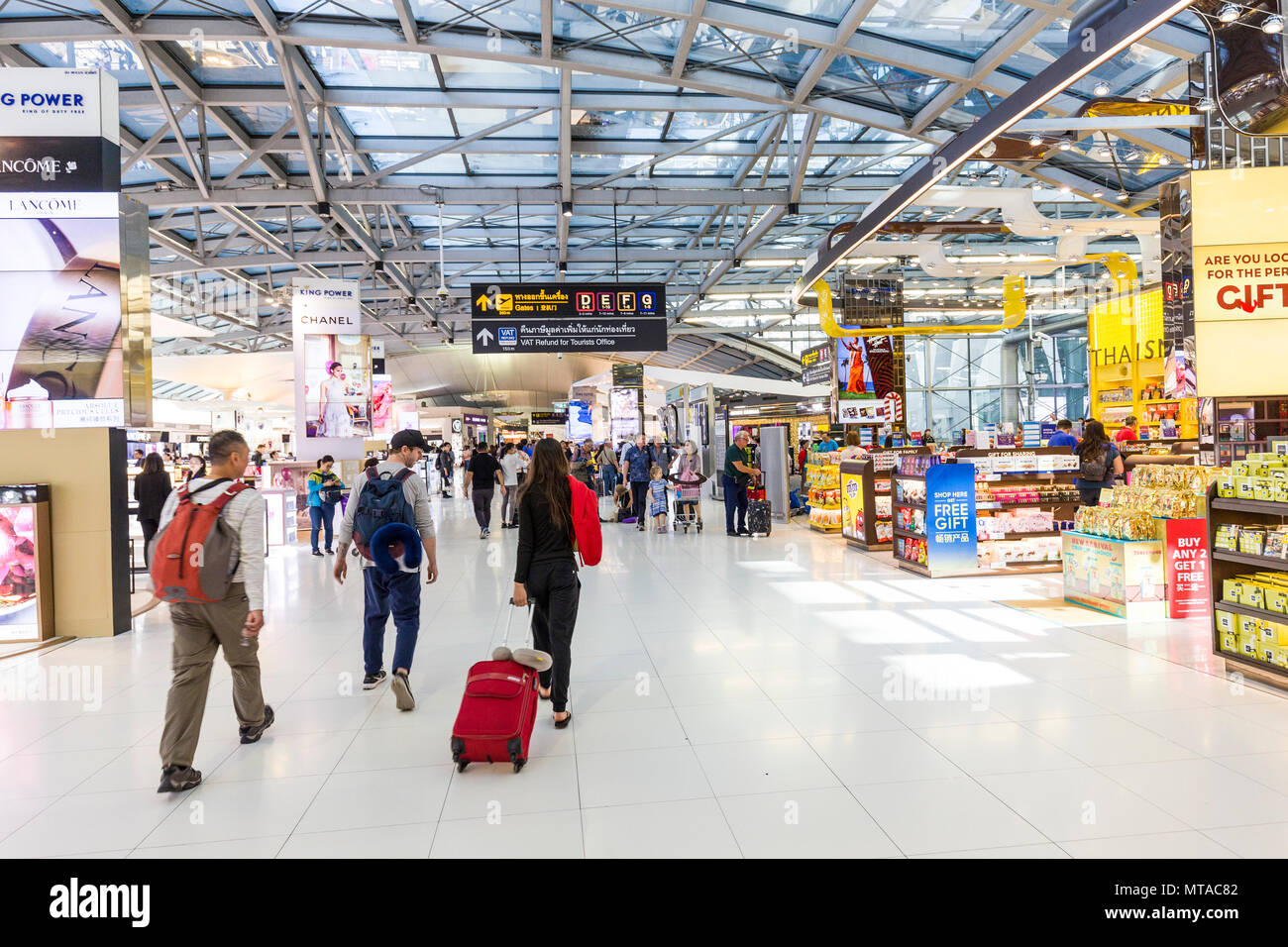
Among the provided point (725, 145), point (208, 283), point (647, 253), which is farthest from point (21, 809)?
point (208, 283)

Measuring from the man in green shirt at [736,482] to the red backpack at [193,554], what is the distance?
9576 millimetres

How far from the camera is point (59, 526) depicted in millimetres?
6879

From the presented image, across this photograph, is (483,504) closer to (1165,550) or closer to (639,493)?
(639,493)

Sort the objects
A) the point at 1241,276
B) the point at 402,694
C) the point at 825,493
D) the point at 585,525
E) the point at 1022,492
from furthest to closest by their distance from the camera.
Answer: the point at 825,493 < the point at 1022,492 < the point at 1241,276 < the point at 402,694 < the point at 585,525

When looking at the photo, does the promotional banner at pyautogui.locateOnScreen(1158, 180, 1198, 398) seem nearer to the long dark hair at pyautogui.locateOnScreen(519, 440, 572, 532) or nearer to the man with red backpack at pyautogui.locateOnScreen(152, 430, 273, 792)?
the long dark hair at pyautogui.locateOnScreen(519, 440, 572, 532)

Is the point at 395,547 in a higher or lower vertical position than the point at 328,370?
lower

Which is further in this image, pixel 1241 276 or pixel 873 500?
pixel 873 500

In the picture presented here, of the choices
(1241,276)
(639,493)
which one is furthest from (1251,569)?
(639,493)

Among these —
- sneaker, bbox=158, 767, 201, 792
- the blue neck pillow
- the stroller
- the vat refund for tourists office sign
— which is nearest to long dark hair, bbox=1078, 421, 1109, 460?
the stroller

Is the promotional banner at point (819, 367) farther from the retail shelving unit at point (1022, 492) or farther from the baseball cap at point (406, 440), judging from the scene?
the baseball cap at point (406, 440)

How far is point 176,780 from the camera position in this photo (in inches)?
139

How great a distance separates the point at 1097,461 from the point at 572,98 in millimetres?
7490

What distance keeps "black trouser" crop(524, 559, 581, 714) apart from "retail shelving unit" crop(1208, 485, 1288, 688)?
3.89 metres
